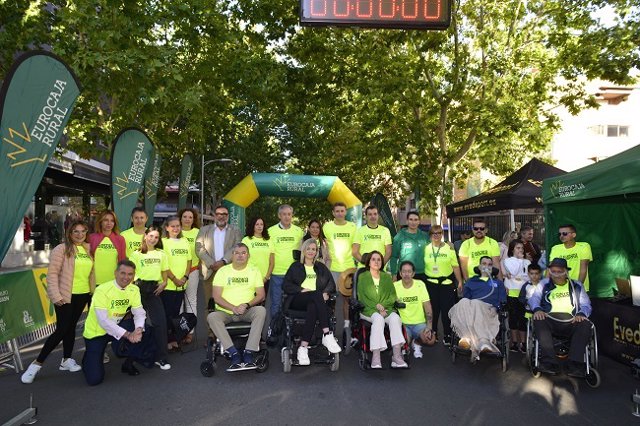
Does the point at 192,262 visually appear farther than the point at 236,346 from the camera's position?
Yes

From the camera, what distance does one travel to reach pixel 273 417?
15.5ft

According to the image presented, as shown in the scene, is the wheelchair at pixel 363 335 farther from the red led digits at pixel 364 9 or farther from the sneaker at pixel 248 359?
the red led digits at pixel 364 9

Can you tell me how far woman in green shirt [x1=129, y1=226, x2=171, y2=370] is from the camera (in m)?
6.47

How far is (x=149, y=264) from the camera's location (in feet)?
22.3

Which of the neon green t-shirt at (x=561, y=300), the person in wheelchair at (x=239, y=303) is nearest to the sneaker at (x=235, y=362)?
the person in wheelchair at (x=239, y=303)

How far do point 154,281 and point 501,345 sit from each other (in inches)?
166

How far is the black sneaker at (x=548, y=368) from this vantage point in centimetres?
598

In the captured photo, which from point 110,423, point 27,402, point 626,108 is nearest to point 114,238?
point 27,402

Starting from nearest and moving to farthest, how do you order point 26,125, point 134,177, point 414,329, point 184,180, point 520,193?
point 26,125 < point 414,329 < point 134,177 < point 520,193 < point 184,180

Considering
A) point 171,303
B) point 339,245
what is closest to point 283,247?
point 339,245

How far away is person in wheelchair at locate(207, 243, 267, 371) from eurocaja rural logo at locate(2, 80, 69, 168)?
7.63 feet

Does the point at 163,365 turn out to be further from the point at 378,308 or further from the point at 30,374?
the point at 378,308

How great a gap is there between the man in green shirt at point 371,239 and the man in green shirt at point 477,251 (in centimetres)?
106

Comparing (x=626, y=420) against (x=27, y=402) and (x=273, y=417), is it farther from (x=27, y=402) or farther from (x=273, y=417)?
(x=27, y=402)
